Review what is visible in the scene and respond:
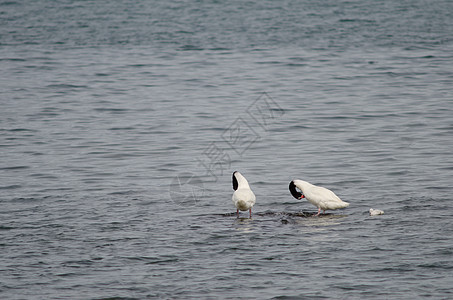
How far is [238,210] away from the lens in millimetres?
13336

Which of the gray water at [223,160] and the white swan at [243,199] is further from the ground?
the white swan at [243,199]

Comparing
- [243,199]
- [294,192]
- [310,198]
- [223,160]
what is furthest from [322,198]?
[223,160]

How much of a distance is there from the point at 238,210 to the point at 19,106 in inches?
569

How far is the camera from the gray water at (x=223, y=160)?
34.1 ft

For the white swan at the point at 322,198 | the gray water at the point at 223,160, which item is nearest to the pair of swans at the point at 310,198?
the white swan at the point at 322,198

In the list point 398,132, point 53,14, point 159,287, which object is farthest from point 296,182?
point 53,14

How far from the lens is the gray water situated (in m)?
10.4

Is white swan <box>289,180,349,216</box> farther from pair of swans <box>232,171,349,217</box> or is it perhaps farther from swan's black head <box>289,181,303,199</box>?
swan's black head <box>289,181,303,199</box>

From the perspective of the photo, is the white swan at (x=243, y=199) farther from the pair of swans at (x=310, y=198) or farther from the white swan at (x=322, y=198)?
the white swan at (x=322, y=198)

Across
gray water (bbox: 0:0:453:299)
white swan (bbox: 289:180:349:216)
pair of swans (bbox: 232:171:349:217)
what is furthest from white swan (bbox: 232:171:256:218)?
white swan (bbox: 289:180:349:216)

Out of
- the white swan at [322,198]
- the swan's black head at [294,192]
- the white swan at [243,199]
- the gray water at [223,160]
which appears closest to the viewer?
the gray water at [223,160]

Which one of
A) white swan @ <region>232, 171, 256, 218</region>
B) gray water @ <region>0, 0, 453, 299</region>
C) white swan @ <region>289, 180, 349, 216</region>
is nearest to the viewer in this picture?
gray water @ <region>0, 0, 453, 299</region>

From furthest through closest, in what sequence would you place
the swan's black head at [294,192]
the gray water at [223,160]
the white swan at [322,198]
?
1. the swan's black head at [294,192]
2. the white swan at [322,198]
3. the gray water at [223,160]

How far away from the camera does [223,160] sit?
1858 cm
